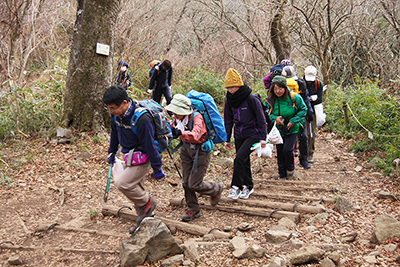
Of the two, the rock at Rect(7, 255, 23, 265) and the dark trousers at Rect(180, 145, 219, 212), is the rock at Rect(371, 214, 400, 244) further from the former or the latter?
the rock at Rect(7, 255, 23, 265)

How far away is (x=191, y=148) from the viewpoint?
4332 mm

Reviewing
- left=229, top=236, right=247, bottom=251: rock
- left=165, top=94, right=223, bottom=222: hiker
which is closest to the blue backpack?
left=165, top=94, right=223, bottom=222: hiker

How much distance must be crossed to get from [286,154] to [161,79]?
17.3 feet

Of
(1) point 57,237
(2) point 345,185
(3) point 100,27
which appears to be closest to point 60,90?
(3) point 100,27

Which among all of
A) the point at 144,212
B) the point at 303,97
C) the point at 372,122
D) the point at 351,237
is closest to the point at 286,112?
the point at 303,97

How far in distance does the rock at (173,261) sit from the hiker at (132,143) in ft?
2.98

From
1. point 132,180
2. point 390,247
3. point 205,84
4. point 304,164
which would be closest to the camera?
point 390,247

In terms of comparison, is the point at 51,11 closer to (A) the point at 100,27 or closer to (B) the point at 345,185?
(A) the point at 100,27

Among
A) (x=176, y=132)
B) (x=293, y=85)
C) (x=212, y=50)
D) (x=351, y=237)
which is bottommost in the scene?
(x=351, y=237)

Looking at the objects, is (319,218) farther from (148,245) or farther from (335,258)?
(148,245)

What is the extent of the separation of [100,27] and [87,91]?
4.92 feet

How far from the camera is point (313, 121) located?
7.37m

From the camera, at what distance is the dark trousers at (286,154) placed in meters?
5.86

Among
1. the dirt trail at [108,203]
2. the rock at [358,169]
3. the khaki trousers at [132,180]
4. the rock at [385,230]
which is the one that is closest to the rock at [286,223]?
the dirt trail at [108,203]
